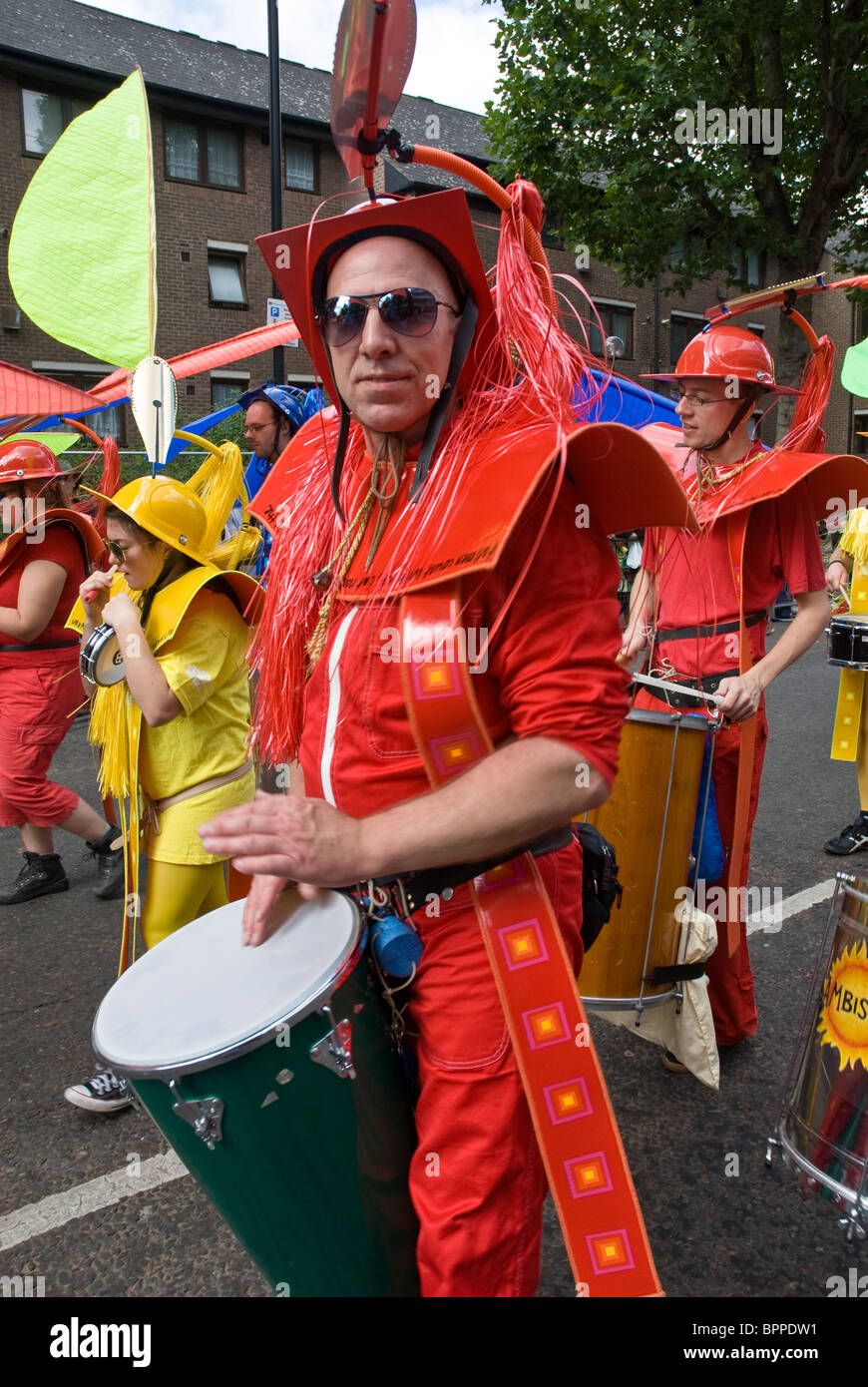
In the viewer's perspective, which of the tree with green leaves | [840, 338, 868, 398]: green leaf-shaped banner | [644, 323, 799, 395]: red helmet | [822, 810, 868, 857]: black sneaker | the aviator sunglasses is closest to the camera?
the aviator sunglasses

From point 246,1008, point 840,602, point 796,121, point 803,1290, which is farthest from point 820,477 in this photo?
point 796,121

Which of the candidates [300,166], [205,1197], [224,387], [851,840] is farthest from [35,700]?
[300,166]

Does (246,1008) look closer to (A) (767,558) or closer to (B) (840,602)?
(A) (767,558)

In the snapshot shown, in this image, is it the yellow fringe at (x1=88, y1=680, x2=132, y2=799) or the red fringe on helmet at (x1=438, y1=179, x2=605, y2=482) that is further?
the yellow fringe at (x1=88, y1=680, x2=132, y2=799)

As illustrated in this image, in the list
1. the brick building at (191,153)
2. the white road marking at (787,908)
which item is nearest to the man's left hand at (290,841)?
the white road marking at (787,908)

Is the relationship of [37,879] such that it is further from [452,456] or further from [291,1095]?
[452,456]

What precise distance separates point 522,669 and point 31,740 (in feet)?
12.0

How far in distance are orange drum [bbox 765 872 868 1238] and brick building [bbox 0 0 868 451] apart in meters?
18.0

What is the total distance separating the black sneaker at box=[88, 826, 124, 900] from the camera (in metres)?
4.59

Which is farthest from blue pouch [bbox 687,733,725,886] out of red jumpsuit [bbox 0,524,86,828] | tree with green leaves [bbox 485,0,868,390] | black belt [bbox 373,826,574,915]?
tree with green leaves [bbox 485,0,868,390]

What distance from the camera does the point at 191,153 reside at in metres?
21.2

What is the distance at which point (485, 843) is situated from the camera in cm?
129

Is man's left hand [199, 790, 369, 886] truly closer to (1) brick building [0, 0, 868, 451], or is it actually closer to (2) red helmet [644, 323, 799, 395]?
(2) red helmet [644, 323, 799, 395]
